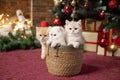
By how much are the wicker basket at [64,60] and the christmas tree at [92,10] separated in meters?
0.34

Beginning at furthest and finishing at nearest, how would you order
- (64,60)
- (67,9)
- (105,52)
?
(105,52)
(67,9)
(64,60)

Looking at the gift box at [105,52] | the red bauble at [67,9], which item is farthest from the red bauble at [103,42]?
the red bauble at [67,9]

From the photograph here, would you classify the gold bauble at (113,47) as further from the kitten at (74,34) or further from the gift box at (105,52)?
the kitten at (74,34)

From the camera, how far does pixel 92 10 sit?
1.86 m

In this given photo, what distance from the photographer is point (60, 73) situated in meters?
1.36

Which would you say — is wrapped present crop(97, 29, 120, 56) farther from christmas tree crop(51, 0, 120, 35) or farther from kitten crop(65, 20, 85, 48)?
kitten crop(65, 20, 85, 48)

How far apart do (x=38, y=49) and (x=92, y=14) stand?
2.16ft

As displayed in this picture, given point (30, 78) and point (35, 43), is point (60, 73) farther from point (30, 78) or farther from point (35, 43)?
point (35, 43)

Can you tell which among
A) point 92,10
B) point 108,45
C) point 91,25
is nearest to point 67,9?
point 92,10

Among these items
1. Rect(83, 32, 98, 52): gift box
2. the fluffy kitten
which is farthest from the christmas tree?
the fluffy kitten

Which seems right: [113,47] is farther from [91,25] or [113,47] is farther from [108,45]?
[91,25]

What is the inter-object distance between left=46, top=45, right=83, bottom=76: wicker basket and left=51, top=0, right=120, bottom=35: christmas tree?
0.34 meters

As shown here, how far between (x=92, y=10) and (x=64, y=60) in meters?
0.72

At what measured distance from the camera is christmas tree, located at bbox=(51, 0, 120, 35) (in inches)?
60.0
